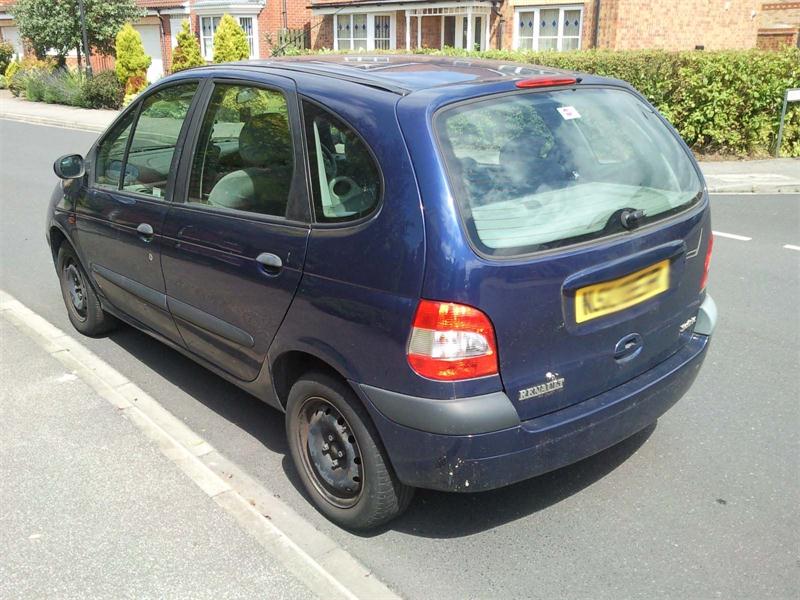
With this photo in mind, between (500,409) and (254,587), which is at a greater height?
(500,409)

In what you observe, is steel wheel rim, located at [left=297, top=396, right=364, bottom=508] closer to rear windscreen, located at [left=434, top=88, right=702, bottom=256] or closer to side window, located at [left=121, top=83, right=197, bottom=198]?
rear windscreen, located at [left=434, top=88, right=702, bottom=256]

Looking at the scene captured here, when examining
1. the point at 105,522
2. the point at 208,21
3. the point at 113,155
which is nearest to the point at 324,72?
the point at 113,155

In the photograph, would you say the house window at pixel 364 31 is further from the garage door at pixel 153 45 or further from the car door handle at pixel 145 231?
the car door handle at pixel 145 231

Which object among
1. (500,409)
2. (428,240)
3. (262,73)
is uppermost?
(262,73)

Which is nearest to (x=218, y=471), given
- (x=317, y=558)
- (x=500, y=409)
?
(x=317, y=558)

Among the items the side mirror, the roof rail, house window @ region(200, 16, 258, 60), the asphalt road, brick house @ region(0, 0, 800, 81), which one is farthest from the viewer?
house window @ region(200, 16, 258, 60)

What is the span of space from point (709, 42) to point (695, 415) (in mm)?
22470

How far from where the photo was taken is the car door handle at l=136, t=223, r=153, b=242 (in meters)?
4.10

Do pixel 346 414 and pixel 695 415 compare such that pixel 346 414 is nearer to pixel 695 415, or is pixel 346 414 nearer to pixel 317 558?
pixel 317 558

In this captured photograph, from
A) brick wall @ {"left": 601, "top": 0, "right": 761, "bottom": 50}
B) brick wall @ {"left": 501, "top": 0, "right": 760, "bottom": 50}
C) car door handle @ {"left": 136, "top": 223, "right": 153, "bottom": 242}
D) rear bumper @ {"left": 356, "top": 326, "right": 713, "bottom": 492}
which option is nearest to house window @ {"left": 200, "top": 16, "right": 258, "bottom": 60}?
brick wall @ {"left": 501, "top": 0, "right": 760, "bottom": 50}

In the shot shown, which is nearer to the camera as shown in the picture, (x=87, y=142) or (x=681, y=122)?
(x=681, y=122)

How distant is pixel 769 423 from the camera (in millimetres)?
4078

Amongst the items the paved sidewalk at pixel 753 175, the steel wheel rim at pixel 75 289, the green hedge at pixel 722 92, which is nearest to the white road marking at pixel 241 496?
the steel wheel rim at pixel 75 289

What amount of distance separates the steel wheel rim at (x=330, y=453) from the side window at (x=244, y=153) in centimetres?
87
